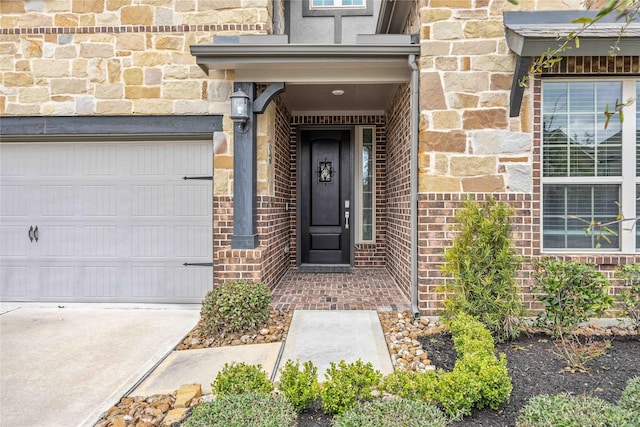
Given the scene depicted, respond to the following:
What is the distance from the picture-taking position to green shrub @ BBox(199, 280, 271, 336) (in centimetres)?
335

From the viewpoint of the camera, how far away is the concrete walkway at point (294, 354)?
2.61 metres

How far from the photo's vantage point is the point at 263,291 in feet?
11.8

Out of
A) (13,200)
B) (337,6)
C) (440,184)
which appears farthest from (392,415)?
(337,6)

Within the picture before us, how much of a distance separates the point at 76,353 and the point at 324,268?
3692 millimetres

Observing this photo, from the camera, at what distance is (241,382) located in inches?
81.4

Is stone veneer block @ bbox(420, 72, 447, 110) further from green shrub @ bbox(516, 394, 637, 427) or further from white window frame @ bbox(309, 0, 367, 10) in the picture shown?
white window frame @ bbox(309, 0, 367, 10)

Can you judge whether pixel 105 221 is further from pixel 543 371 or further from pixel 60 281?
pixel 543 371

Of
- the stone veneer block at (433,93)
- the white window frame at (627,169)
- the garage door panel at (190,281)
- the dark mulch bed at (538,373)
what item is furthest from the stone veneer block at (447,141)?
the garage door panel at (190,281)

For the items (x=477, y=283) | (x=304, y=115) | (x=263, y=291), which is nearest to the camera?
(x=477, y=283)

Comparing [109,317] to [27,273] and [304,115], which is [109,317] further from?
[304,115]

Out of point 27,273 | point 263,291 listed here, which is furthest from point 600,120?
point 27,273

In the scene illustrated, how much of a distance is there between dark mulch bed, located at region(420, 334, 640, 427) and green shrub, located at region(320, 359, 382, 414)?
1.67 feet

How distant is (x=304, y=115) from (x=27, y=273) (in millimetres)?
4356

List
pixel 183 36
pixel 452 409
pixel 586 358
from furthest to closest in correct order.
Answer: pixel 183 36 < pixel 586 358 < pixel 452 409
